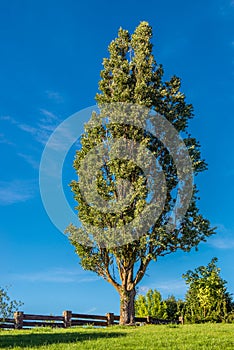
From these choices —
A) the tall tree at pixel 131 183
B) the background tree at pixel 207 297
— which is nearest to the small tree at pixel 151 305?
the background tree at pixel 207 297

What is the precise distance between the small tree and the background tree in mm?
2762

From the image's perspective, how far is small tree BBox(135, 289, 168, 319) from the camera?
3397 centimetres

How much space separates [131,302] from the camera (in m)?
24.7

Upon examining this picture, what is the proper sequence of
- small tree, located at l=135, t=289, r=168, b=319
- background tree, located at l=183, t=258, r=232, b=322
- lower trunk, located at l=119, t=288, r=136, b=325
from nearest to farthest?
lower trunk, located at l=119, t=288, r=136, b=325 < background tree, located at l=183, t=258, r=232, b=322 < small tree, located at l=135, t=289, r=168, b=319

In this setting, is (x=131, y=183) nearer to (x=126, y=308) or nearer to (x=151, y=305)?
(x=126, y=308)

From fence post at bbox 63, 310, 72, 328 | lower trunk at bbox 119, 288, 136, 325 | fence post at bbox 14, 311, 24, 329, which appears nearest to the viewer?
fence post at bbox 14, 311, 24, 329

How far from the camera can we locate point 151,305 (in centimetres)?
3444

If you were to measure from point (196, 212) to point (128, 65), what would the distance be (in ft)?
31.7

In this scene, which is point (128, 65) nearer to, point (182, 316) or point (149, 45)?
point (149, 45)

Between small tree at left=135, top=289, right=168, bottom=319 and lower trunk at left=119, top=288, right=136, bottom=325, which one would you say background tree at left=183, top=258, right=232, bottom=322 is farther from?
lower trunk at left=119, top=288, right=136, bottom=325

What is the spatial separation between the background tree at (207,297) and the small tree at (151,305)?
109 inches

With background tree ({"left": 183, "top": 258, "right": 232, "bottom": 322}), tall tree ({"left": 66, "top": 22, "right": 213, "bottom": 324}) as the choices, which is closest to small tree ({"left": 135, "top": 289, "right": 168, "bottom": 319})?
background tree ({"left": 183, "top": 258, "right": 232, "bottom": 322})

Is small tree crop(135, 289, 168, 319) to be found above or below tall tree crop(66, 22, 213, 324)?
below

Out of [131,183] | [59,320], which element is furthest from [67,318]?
[131,183]
